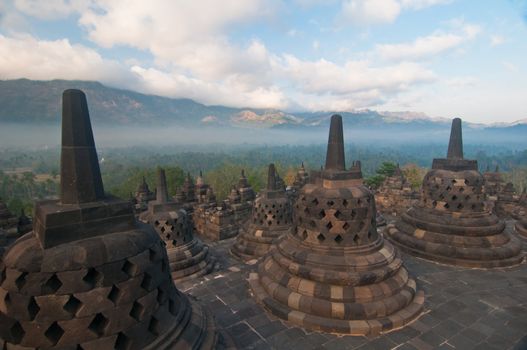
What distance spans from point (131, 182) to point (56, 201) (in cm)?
5540

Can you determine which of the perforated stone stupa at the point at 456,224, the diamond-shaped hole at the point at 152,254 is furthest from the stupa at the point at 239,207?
the diamond-shaped hole at the point at 152,254

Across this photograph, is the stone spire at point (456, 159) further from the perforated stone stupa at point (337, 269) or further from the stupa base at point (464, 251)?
the perforated stone stupa at point (337, 269)

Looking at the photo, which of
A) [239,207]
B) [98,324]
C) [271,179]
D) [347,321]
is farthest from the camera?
[239,207]

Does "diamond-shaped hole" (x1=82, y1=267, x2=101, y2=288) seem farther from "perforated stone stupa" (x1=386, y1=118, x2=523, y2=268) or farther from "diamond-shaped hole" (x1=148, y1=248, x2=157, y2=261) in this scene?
"perforated stone stupa" (x1=386, y1=118, x2=523, y2=268)

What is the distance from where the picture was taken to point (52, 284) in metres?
3.17

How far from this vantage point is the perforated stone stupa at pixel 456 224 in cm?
936

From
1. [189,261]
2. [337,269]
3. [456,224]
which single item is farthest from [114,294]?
[456,224]

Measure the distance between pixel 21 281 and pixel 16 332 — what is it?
608 millimetres

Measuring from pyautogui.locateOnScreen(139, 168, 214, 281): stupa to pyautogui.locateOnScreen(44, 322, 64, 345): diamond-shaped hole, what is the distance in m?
6.58

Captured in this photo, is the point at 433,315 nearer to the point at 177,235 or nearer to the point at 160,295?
the point at 160,295

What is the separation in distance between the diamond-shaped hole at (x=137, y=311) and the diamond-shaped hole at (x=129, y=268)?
38 centimetres

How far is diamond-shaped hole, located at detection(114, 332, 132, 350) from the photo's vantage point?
3.39m

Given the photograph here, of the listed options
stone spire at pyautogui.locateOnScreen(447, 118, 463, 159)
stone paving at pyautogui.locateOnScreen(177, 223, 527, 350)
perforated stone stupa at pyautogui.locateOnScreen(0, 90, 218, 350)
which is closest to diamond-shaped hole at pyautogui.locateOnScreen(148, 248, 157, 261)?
perforated stone stupa at pyautogui.locateOnScreen(0, 90, 218, 350)

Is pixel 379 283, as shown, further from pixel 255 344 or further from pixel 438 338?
pixel 255 344
